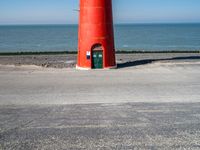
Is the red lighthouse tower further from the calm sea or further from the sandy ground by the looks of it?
the calm sea

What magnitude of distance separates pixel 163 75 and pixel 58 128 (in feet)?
39.7

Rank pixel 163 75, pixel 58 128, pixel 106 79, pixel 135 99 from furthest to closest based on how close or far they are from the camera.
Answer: pixel 163 75, pixel 106 79, pixel 135 99, pixel 58 128

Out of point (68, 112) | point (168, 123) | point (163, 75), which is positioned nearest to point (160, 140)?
point (168, 123)

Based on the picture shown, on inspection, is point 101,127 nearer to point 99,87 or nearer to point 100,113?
point 100,113

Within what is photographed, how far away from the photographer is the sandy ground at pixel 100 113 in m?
7.07

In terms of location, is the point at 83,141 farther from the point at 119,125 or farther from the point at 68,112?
the point at 68,112

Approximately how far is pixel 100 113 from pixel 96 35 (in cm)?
1334

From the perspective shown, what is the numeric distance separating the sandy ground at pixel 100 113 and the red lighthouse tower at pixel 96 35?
5.10 metres

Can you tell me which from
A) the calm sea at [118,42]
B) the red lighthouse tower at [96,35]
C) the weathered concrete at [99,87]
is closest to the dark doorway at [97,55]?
the red lighthouse tower at [96,35]

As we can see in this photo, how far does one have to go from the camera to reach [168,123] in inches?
329

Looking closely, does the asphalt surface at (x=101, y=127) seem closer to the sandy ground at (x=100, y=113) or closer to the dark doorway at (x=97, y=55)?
the sandy ground at (x=100, y=113)

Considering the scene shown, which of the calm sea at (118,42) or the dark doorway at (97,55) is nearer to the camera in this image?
the dark doorway at (97,55)

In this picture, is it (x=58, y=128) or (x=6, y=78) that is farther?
(x=6, y=78)

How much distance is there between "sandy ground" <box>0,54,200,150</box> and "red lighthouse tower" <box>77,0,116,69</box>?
510 cm
